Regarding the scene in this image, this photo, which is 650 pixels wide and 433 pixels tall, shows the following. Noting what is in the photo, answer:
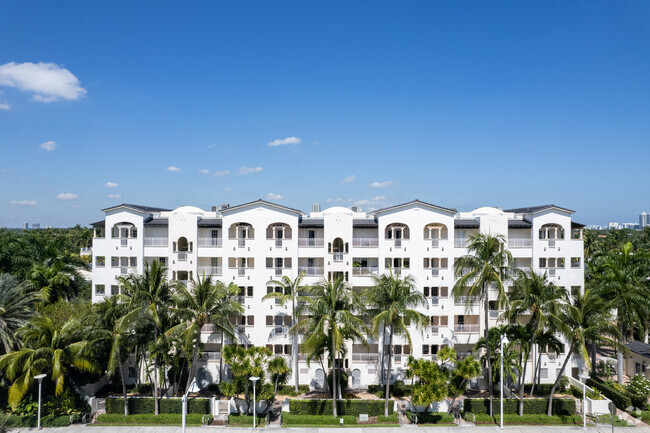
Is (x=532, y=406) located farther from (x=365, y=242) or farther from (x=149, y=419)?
(x=149, y=419)

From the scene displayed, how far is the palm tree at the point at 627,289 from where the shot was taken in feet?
125

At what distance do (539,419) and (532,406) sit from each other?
1.40 m

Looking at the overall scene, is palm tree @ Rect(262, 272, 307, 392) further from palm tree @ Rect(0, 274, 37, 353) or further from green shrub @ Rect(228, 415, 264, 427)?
palm tree @ Rect(0, 274, 37, 353)

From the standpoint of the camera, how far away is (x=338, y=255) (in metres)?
41.7

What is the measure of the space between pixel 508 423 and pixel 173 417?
28.1 m

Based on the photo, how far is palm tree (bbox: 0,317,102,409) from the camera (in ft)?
99.9

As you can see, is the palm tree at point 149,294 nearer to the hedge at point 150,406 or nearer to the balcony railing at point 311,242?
the hedge at point 150,406

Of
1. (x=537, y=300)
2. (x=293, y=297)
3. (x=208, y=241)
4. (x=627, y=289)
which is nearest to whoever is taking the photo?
(x=537, y=300)

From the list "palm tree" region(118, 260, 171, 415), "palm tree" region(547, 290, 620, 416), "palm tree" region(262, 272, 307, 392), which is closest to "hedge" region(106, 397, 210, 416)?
"palm tree" region(118, 260, 171, 415)

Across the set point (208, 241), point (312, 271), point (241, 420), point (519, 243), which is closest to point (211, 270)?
point (208, 241)

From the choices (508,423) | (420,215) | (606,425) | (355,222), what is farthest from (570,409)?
(355,222)

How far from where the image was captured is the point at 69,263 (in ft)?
150

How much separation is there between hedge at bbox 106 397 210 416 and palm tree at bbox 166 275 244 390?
7.52 feet

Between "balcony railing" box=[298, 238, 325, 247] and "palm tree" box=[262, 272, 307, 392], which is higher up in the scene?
"balcony railing" box=[298, 238, 325, 247]
